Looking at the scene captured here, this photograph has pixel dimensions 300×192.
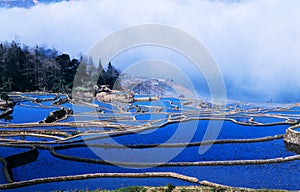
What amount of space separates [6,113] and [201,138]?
23.2 m

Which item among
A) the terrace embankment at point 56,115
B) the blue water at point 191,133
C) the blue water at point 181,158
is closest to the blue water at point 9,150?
the blue water at point 181,158

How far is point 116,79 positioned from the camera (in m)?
78.2

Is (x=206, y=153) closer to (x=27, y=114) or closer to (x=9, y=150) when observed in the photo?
(x=9, y=150)

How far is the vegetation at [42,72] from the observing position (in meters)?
67.0

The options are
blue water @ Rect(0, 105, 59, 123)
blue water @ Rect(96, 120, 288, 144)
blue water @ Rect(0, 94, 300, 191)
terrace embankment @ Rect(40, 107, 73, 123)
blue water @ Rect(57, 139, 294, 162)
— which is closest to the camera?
blue water @ Rect(0, 94, 300, 191)

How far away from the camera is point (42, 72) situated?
73.2m

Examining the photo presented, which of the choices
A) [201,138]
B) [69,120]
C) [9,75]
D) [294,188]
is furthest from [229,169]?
[9,75]

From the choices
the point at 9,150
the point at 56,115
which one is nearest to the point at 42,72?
the point at 56,115

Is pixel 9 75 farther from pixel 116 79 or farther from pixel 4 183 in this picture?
pixel 4 183

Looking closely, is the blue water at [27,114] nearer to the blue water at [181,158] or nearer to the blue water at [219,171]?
the blue water at [181,158]

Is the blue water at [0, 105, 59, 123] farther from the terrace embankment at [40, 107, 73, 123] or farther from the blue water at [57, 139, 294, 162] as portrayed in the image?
the blue water at [57, 139, 294, 162]

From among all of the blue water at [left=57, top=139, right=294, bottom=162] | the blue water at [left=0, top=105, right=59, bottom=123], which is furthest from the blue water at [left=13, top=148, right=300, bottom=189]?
the blue water at [left=0, top=105, right=59, bottom=123]

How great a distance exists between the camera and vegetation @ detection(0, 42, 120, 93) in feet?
220

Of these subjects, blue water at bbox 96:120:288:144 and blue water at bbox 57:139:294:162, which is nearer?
blue water at bbox 57:139:294:162
